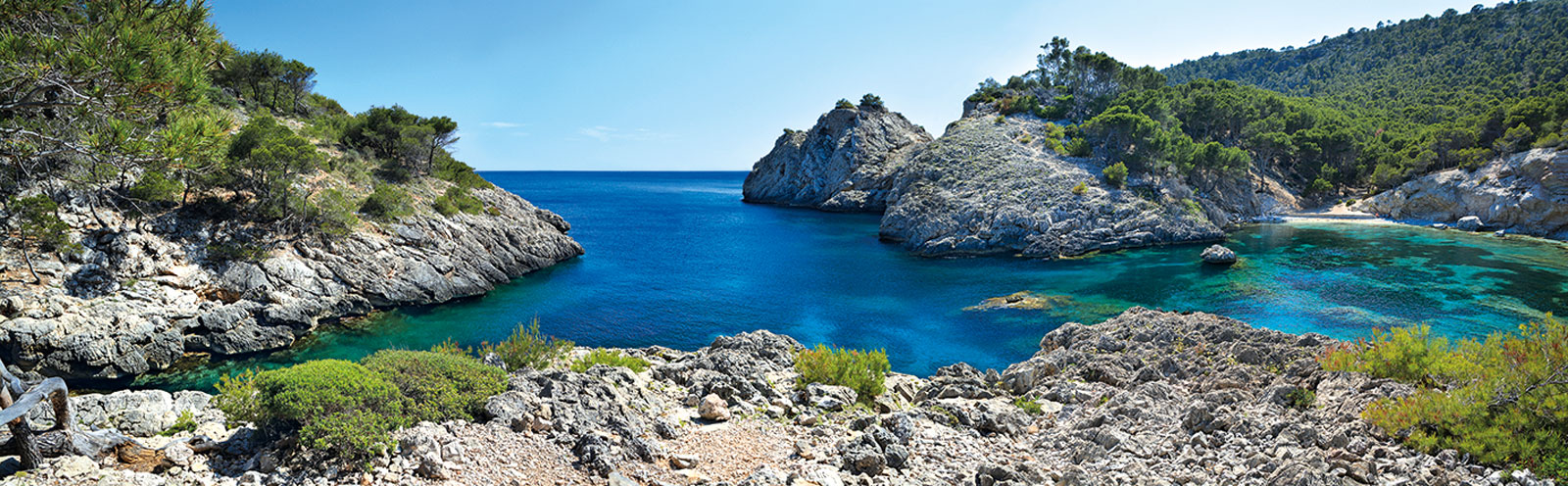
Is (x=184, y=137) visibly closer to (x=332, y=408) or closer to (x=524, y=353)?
(x=332, y=408)

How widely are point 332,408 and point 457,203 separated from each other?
41.2 m

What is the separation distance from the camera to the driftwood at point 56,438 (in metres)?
8.37

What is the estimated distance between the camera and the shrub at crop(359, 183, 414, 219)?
40625mm

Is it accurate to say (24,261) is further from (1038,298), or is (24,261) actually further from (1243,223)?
(1243,223)

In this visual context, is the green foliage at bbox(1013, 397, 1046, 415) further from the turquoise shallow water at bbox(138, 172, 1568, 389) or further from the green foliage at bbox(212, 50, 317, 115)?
the green foliage at bbox(212, 50, 317, 115)

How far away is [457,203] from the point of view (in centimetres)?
4800

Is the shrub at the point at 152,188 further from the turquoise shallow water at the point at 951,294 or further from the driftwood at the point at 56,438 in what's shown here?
the driftwood at the point at 56,438

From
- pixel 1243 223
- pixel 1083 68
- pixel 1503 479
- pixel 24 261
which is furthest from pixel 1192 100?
pixel 24 261

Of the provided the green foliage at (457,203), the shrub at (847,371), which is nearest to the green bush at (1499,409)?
the shrub at (847,371)

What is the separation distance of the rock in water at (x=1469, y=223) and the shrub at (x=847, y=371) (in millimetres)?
76264

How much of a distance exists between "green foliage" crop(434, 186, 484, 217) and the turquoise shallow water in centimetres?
700

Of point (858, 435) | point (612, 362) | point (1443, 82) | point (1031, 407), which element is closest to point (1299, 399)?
point (1031, 407)

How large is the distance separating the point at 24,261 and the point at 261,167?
34.9 feet

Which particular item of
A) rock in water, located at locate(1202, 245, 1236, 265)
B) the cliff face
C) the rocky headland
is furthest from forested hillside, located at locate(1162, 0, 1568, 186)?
the cliff face
